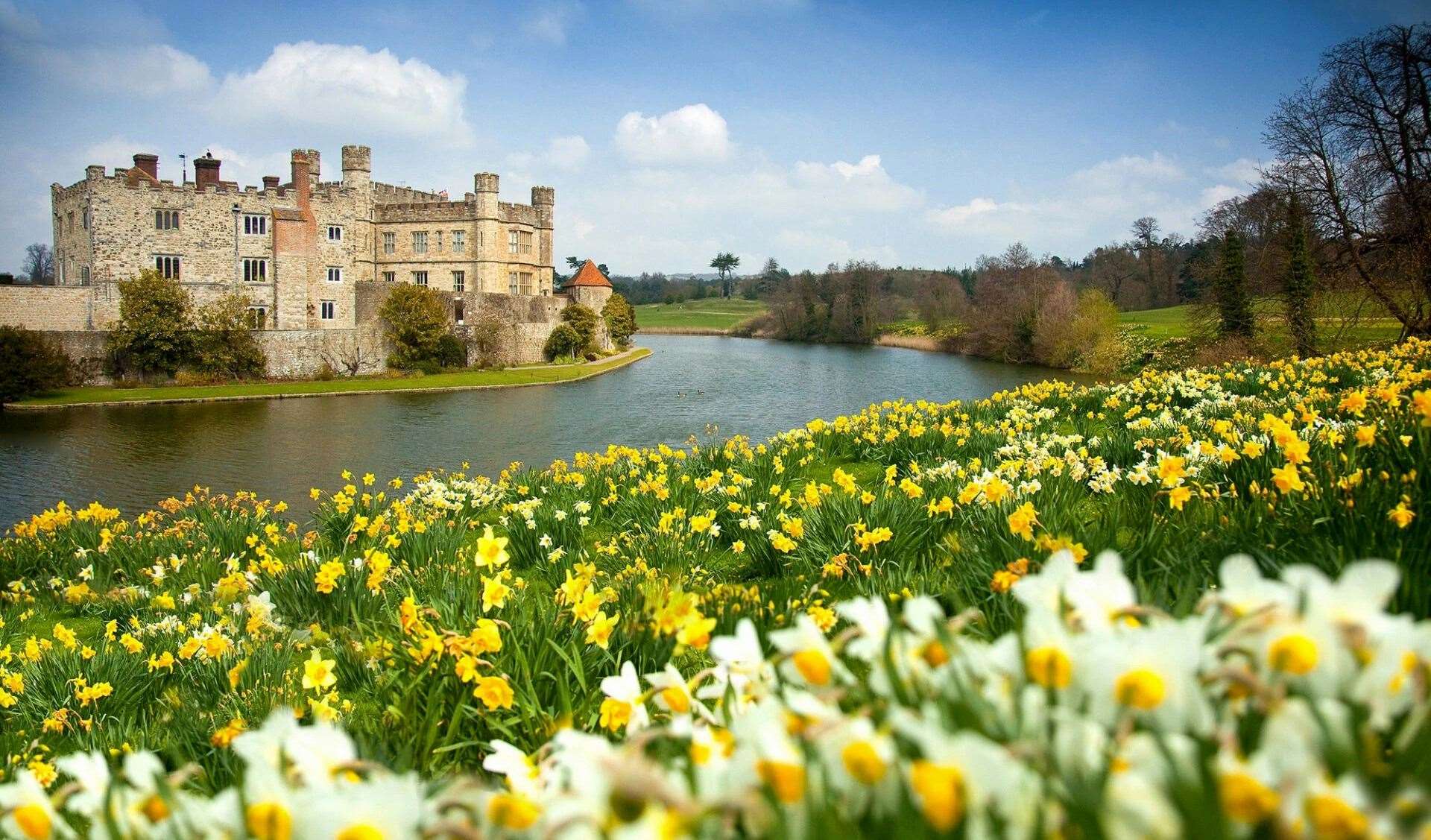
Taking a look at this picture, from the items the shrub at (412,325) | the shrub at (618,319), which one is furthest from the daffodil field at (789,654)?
the shrub at (618,319)

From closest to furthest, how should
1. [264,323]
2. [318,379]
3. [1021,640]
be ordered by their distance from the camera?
[1021,640] → [318,379] → [264,323]

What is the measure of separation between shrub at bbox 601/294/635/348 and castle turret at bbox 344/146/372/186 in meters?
17.1

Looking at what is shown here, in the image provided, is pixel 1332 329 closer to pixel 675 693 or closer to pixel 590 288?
pixel 675 693

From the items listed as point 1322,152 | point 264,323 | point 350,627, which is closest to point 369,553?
point 350,627

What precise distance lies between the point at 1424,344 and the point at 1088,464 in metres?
7.40

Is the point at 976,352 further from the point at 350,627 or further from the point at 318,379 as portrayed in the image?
the point at 350,627

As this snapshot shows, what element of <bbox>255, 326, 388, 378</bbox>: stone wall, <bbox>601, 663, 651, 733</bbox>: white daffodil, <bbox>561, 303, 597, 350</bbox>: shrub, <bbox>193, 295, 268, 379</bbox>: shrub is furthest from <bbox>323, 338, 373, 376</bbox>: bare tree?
<bbox>601, 663, 651, 733</bbox>: white daffodil

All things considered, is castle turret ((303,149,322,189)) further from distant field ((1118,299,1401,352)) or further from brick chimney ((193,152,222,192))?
distant field ((1118,299,1401,352))

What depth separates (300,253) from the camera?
42344 millimetres

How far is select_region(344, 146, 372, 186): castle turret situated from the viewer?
44.3m

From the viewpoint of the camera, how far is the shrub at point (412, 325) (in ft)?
133

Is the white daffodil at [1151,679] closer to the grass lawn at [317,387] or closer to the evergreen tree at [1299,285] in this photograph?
the evergreen tree at [1299,285]

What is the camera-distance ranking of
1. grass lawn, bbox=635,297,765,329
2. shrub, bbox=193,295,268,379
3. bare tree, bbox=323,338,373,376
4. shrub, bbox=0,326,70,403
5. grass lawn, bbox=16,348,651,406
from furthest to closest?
grass lawn, bbox=635,297,765,329, bare tree, bbox=323,338,373,376, shrub, bbox=193,295,268,379, grass lawn, bbox=16,348,651,406, shrub, bbox=0,326,70,403

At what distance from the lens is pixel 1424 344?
10.4 m
